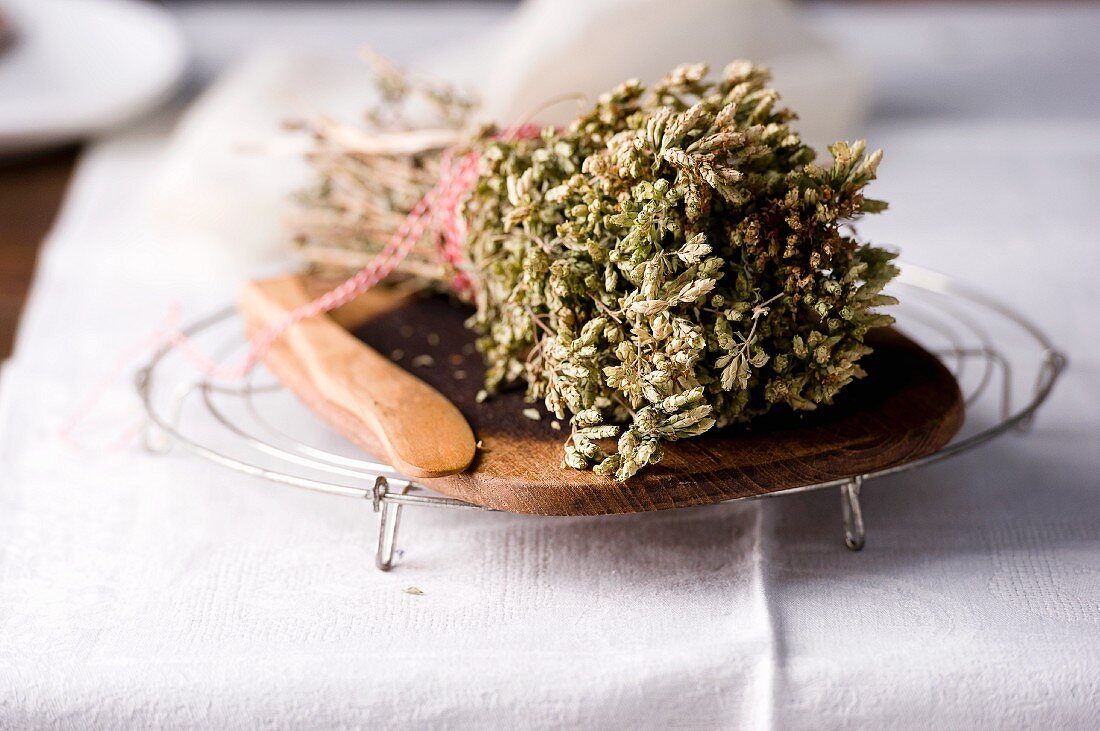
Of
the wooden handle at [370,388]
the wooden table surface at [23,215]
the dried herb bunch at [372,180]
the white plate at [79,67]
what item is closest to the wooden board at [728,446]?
the wooden handle at [370,388]

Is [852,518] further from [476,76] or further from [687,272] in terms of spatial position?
[476,76]

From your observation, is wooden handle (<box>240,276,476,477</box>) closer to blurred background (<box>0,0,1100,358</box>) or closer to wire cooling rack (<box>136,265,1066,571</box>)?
wire cooling rack (<box>136,265,1066,571</box>)

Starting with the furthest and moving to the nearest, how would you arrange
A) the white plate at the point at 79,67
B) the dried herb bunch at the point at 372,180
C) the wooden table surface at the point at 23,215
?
the white plate at the point at 79,67 < the wooden table surface at the point at 23,215 < the dried herb bunch at the point at 372,180

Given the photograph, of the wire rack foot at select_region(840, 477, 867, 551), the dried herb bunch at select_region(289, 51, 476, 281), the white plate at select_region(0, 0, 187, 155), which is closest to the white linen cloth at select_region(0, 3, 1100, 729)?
the wire rack foot at select_region(840, 477, 867, 551)

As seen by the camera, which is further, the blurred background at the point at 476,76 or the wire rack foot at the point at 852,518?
the blurred background at the point at 476,76

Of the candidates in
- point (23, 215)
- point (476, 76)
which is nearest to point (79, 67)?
point (23, 215)

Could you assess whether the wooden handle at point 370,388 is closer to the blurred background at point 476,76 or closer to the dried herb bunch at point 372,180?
the dried herb bunch at point 372,180

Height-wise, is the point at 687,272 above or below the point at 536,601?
above
